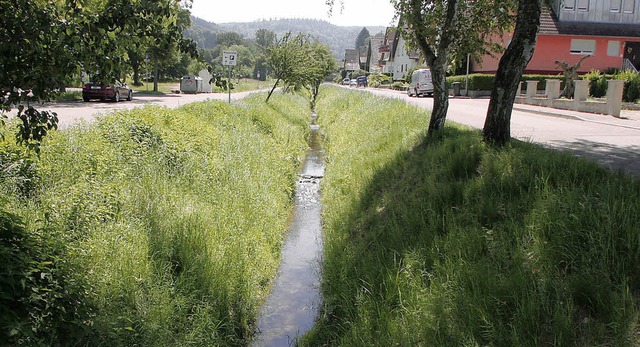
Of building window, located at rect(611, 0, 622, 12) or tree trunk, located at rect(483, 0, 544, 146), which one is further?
building window, located at rect(611, 0, 622, 12)

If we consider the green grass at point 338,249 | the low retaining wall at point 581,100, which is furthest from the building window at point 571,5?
the green grass at point 338,249

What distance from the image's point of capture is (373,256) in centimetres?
688

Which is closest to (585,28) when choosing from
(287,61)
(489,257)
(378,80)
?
(287,61)

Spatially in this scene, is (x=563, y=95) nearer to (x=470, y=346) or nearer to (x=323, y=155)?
(x=323, y=155)

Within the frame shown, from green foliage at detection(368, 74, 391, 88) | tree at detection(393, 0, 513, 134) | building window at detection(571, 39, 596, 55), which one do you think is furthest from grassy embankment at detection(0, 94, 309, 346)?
green foliage at detection(368, 74, 391, 88)

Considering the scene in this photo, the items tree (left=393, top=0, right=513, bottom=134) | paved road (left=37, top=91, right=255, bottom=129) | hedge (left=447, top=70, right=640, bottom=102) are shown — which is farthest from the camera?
hedge (left=447, top=70, right=640, bottom=102)

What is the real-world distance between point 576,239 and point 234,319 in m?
3.85

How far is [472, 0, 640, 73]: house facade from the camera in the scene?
39125 mm

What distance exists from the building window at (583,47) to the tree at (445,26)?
32799mm

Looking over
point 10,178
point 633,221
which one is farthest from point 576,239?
point 10,178

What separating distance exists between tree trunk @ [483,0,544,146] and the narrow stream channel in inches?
140

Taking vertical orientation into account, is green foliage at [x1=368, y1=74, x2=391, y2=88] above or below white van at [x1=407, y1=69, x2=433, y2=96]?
above

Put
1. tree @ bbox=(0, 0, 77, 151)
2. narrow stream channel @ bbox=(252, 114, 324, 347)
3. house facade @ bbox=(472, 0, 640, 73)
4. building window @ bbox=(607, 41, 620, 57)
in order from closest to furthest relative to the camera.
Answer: tree @ bbox=(0, 0, 77, 151)
narrow stream channel @ bbox=(252, 114, 324, 347)
house facade @ bbox=(472, 0, 640, 73)
building window @ bbox=(607, 41, 620, 57)

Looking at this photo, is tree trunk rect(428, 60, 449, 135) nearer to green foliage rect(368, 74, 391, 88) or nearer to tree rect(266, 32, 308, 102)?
tree rect(266, 32, 308, 102)
